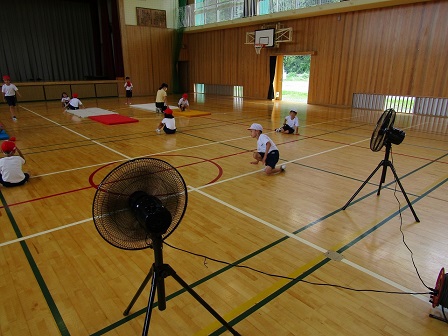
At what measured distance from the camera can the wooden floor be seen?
8.33 ft

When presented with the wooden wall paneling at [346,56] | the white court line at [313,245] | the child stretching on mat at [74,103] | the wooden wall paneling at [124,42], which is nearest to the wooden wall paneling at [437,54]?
the wooden wall paneling at [346,56]

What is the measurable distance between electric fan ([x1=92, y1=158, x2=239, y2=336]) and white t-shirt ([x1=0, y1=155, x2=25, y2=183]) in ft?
13.7

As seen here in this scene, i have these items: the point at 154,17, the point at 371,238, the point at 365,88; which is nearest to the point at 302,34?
the point at 365,88

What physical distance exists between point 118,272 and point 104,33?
68.2ft

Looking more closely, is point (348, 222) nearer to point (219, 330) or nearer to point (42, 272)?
point (219, 330)

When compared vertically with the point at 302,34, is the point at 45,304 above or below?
below

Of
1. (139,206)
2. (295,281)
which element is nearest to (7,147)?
(139,206)

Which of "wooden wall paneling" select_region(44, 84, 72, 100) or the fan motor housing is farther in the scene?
"wooden wall paneling" select_region(44, 84, 72, 100)

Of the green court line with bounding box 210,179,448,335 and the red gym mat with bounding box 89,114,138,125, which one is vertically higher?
the red gym mat with bounding box 89,114,138,125

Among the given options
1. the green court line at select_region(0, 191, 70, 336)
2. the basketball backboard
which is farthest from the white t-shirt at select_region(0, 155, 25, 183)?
the basketball backboard

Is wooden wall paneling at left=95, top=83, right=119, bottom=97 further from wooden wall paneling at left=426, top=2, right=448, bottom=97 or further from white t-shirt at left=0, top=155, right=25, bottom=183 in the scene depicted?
wooden wall paneling at left=426, top=2, right=448, bottom=97

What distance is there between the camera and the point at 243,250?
348cm

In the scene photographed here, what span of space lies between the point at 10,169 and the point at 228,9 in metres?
17.2

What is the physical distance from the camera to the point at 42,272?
10.2 ft
